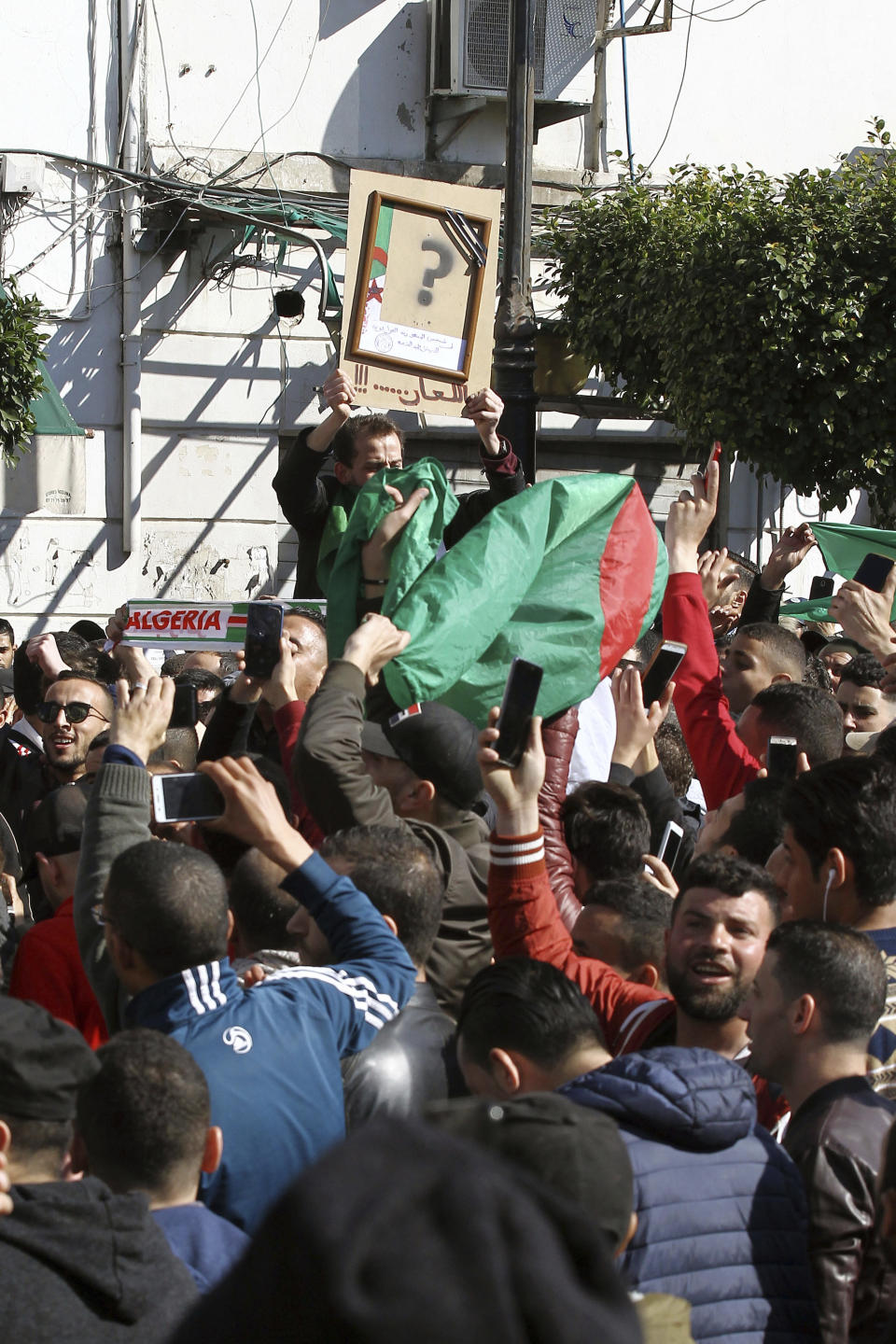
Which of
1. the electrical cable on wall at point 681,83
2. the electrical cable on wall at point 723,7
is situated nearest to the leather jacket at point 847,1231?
A: the electrical cable on wall at point 681,83

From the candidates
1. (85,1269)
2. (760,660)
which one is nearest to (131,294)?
(760,660)

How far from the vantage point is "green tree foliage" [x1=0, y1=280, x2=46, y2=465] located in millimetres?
10773

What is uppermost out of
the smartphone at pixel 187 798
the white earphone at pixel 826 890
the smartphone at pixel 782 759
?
the smartphone at pixel 187 798

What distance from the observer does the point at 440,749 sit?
367 cm

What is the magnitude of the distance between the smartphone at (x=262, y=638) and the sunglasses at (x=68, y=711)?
55.8 inches

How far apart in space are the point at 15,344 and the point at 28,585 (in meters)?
2.83

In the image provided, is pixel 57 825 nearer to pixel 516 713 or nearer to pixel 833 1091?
pixel 516 713

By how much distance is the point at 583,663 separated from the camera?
4586 mm

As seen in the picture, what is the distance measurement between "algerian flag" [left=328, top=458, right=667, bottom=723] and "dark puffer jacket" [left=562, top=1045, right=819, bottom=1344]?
6.99 ft

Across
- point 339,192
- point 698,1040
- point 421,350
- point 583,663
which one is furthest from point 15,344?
point 698,1040

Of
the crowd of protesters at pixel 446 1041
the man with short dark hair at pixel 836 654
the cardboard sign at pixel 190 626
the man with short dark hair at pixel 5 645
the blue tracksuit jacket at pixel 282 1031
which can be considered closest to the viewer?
the crowd of protesters at pixel 446 1041

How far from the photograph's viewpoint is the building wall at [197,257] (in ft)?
42.6

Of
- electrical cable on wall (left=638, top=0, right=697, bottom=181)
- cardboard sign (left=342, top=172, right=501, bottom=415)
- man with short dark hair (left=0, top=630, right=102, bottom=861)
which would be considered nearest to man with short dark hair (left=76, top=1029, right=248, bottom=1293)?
man with short dark hair (left=0, top=630, right=102, bottom=861)

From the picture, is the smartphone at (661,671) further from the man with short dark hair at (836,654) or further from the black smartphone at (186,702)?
the man with short dark hair at (836,654)
